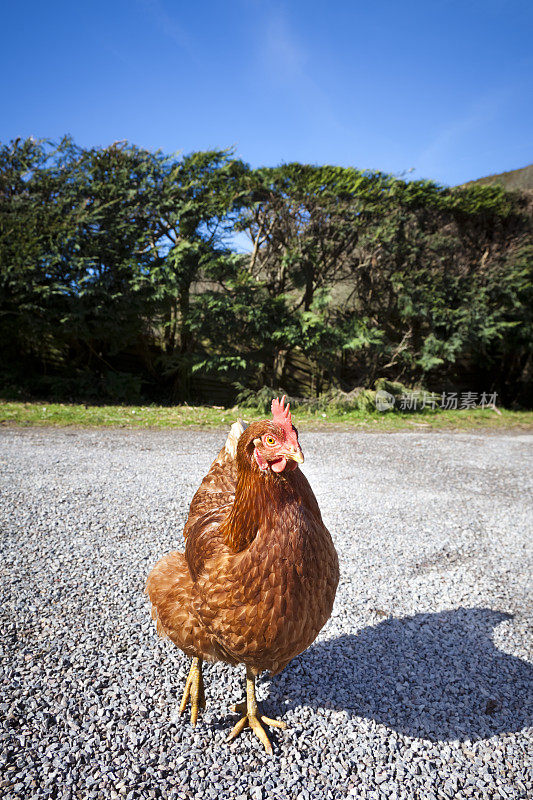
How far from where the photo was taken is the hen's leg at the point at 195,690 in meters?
2.04

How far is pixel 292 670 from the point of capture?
7.80ft

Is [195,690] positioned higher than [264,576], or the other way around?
[264,576]

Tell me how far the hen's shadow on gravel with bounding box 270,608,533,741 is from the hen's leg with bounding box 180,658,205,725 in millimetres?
396

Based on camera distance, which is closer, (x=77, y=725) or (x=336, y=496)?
(x=77, y=725)

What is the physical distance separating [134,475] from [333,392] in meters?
6.48

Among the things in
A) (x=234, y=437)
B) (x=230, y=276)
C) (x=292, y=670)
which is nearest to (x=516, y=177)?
(x=230, y=276)

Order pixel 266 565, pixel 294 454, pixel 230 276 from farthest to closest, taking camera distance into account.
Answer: pixel 230 276
pixel 266 565
pixel 294 454

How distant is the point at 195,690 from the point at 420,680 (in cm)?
124

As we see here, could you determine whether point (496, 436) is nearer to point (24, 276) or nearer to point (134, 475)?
point (134, 475)

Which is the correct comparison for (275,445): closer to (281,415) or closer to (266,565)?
(281,415)

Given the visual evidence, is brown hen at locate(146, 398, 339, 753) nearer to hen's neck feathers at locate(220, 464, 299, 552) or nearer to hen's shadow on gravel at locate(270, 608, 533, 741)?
hen's neck feathers at locate(220, 464, 299, 552)

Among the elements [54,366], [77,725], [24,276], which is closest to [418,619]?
[77,725]

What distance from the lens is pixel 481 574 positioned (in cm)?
346

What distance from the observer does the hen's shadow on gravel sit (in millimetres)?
2092
